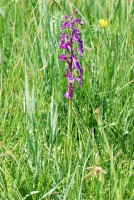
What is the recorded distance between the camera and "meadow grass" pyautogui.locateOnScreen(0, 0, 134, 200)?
63.6 inches

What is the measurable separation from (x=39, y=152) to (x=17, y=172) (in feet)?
0.33

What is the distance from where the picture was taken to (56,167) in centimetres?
169

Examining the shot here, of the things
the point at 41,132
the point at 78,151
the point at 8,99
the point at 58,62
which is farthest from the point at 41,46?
the point at 78,151

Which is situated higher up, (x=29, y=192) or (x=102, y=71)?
(x=102, y=71)

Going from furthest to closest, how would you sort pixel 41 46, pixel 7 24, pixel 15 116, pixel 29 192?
pixel 7 24 < pixel 41 46 < pixel 15 116 < pixel 29 192

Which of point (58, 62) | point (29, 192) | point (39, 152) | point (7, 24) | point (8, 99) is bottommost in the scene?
point (29, 192)

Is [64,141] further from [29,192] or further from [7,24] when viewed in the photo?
[7,24]

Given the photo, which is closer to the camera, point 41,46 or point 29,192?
point 29,192

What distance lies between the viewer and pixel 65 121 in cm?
204

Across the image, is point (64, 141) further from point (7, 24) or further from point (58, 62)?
point (7, 24)

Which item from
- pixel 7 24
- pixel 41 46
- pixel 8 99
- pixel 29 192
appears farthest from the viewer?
pixel 7 24

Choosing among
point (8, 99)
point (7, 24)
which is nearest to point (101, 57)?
point (8, 99)

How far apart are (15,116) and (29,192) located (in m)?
0.42

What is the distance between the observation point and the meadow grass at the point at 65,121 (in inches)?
63.6
